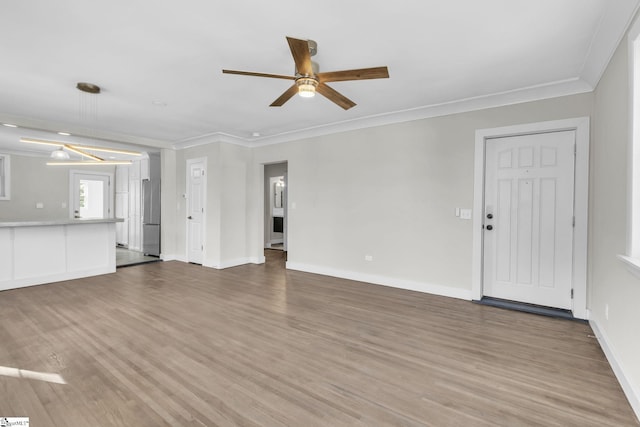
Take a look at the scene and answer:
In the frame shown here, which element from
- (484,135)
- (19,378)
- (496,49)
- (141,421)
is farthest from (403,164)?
(19,378)

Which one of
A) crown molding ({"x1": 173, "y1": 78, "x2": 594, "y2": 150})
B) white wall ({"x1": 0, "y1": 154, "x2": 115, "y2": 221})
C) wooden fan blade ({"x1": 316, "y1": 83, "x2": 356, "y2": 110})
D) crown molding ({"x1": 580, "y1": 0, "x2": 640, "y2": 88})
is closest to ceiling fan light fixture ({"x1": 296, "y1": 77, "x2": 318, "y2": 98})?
wooden fan blade ({"x1": 316, "y1": 83, "x2": 356, "y2": 110})

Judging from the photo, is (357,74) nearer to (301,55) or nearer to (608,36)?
(301,55)

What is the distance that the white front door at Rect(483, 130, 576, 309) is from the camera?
3.46 meters

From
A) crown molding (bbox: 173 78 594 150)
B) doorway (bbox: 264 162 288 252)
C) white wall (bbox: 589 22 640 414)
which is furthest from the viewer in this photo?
doorway (bbox: 264 162 288 252)

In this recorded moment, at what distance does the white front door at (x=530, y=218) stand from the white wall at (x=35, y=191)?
9525mm

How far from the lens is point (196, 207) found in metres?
6.32

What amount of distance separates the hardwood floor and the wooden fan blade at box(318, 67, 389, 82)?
226 centimetres

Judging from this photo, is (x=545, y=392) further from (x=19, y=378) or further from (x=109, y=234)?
(x=109, y=234)

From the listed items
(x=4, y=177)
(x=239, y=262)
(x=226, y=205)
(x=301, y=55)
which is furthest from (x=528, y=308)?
(x=4, y=177)

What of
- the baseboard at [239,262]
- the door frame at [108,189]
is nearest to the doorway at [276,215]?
the baseboard at [239,262]

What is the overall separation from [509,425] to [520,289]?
248 centimetres

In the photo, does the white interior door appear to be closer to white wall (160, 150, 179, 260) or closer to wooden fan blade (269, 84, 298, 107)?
white wall (160, 150, 179, 260)

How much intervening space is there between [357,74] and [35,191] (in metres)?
8.74

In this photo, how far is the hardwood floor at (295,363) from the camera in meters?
1.81
